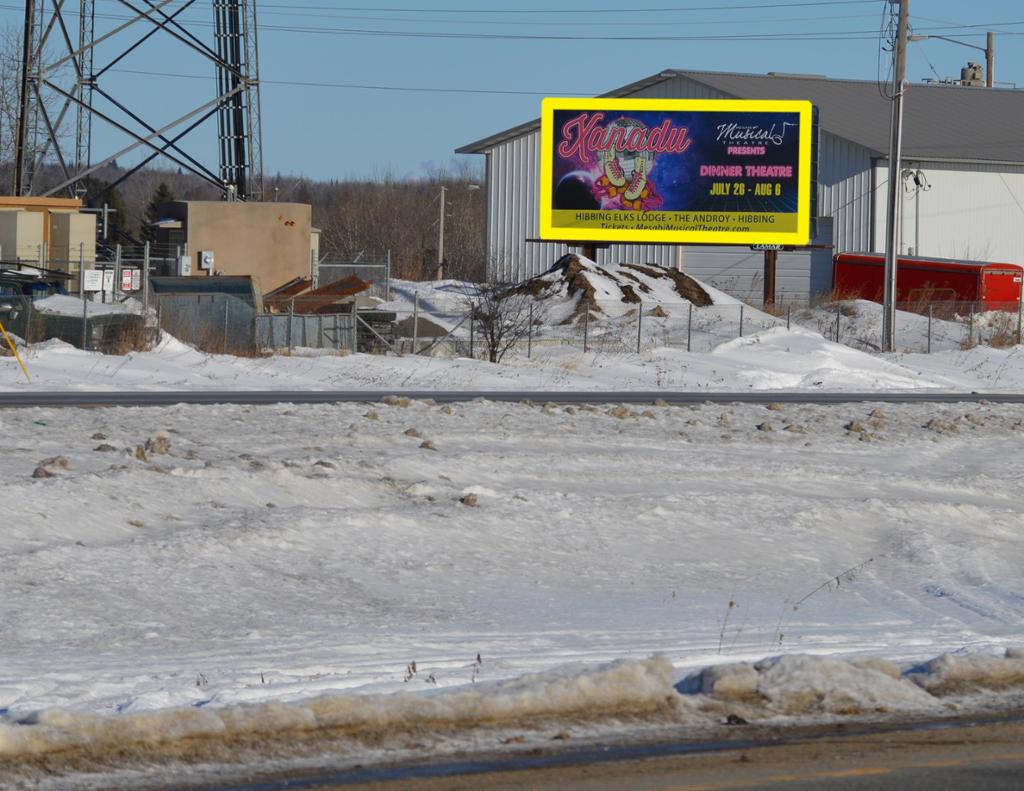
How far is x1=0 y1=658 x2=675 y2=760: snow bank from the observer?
21.0 ft

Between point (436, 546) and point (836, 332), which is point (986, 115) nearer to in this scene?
point (836, 332)

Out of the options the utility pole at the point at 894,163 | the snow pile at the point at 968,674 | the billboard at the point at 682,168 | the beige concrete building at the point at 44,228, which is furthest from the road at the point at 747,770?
the billboard at the point at 682,168

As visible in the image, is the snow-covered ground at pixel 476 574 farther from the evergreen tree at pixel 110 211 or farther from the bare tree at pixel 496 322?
the evergreen tree at pixel 110 211

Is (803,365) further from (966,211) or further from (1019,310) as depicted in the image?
(966,211)

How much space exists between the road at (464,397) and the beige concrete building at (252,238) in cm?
2439

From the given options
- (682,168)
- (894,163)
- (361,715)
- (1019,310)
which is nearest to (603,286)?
(682,168)

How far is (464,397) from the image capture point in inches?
952

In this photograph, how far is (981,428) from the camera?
71.1ft

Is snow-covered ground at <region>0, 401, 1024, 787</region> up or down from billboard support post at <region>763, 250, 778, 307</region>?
down

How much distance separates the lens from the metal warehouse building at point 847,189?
187 feet

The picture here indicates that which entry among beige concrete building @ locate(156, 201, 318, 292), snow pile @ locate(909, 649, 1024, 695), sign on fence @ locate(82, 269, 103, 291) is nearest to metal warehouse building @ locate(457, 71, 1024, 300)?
beige concrete building @ locate(156, 201, 318, 292)

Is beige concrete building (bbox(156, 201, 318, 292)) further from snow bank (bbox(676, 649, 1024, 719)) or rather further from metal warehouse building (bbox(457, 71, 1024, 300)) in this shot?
snow bank (bbox(676, 649, 1024, 719))

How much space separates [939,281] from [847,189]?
28.2 ft

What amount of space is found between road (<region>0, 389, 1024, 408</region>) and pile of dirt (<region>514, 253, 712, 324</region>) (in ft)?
54.0
